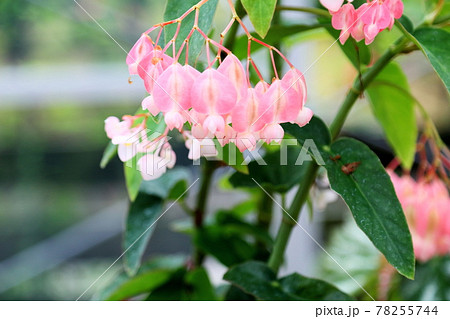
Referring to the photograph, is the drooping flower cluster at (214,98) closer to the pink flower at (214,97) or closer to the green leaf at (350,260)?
the pink flower at (214,97)

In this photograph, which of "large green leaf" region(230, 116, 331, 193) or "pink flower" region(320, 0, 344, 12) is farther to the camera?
"large green leaf" region(230, 116, 331, 193)

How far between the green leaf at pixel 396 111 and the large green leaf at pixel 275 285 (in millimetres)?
169

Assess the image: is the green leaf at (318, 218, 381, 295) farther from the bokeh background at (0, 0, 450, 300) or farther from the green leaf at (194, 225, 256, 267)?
the bokeh background at (0, 0, 450, 300)

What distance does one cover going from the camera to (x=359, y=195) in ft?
1.00

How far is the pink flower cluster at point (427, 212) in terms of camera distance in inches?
20.0

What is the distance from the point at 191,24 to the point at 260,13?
0.04 metres

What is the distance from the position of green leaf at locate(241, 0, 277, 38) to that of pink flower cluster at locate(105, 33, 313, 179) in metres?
0.02

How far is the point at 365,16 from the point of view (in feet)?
0.91

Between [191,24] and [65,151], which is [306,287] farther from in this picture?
[65,151]

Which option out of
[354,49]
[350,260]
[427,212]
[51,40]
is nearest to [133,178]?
[354,49]

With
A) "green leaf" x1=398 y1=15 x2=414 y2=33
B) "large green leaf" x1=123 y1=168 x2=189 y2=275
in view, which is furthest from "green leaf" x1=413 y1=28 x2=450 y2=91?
"large green leaf" x1=123 y1=168 x2=189 y2=275

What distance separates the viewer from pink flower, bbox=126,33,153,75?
0.92 feet

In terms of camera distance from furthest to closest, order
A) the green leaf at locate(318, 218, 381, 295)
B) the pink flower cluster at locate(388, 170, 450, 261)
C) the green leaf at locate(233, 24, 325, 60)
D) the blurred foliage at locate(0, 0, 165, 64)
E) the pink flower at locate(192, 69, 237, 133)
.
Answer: the blurred foliage at locate(0, 0, 165, 64) → the green leaf at locate(318, 218, 381, 295) → the pink flower cluster at locate(388, 170, 450, 261) → the green leaf at locate(233, 24, 325, 60) → the pink flower at locate(192, 69, 237, 133)

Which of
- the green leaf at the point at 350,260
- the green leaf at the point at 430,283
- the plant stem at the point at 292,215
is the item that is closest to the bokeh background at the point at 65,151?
the green leaf at the point at 350,260
